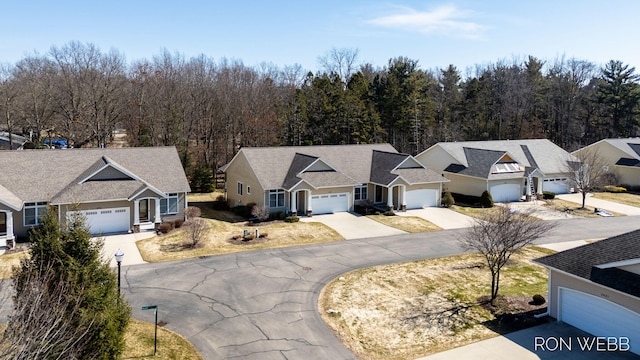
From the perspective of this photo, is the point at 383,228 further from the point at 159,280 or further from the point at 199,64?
the point at 199,64

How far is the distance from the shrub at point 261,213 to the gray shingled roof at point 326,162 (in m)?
2.10

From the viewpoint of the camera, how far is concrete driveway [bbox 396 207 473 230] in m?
35.3

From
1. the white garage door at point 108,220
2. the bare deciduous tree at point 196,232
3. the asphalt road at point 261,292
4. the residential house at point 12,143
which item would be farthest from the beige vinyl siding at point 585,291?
the residential house at point 12,143

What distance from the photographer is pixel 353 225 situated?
3391 centimetres

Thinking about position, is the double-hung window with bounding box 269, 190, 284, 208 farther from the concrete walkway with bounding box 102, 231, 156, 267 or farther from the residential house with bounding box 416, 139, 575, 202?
the residential house with bounding box 416, 139, 575, 202

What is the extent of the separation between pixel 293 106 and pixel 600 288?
152 feet

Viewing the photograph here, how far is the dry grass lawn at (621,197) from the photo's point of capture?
45.5 m

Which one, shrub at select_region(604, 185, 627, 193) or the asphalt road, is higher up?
shrub at select_region(604, 185, 627, 193)

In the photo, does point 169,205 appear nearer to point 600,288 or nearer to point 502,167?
point 600,288

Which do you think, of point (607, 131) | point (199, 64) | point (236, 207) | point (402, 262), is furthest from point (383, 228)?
point (607, 131)

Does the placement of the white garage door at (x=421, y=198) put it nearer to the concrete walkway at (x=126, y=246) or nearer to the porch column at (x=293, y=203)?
the porch column at (x=293, y=203)

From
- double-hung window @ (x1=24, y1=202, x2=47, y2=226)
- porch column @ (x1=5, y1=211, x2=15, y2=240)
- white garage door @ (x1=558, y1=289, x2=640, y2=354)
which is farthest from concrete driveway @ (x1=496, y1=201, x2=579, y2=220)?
porch column @ (x1=5, y1=211, x2=15, y2=240)

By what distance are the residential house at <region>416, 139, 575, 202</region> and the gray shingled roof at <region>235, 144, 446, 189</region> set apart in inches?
228

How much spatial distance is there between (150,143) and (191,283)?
31.3 meters
